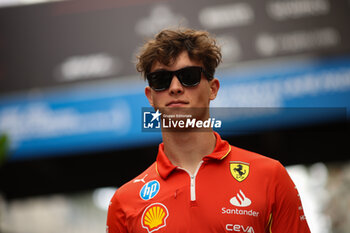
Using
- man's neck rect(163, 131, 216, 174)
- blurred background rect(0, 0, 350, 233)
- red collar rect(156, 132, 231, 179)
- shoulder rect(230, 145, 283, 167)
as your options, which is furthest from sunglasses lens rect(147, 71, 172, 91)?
blurred background rect(0, 0, 350, 233)

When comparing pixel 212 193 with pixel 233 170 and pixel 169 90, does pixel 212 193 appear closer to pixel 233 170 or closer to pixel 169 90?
pixel 233 170

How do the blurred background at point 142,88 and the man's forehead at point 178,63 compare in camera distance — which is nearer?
the man's forehead at point 178,63

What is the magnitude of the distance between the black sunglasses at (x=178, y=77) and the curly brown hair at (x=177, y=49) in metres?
0.06

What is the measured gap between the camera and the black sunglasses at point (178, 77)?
7.16 ft

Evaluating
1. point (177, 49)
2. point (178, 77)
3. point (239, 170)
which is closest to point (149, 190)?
point (239, 170)

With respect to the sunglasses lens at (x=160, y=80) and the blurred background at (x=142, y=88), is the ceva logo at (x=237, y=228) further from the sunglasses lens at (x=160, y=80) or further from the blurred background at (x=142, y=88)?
the blurred background at (x=142, y=88)

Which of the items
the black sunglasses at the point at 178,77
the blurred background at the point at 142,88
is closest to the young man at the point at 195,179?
the black sunglasses at the point at 178,77

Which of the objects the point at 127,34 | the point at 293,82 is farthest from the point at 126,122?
the point at 293,82

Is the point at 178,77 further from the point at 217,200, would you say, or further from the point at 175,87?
the point at 217,200

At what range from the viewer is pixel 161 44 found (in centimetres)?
226

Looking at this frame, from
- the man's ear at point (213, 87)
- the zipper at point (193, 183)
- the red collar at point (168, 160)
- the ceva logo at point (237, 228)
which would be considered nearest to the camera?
the ceva logo at point (237, 228)

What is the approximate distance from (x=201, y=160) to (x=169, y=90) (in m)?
0.37

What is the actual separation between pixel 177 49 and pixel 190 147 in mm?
476

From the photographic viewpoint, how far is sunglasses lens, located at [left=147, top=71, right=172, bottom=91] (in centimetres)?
220
